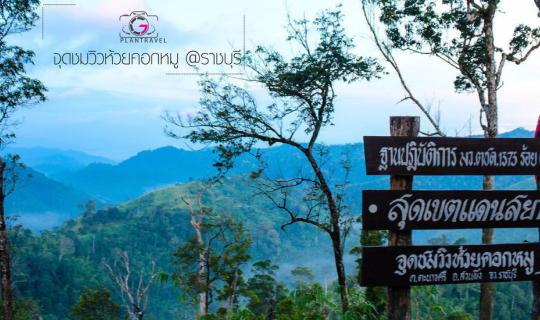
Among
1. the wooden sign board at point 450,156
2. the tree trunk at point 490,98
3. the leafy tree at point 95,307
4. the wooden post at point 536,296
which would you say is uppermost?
the tree trunk at point 490,98

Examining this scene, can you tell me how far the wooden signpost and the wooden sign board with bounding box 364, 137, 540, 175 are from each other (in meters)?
0.01

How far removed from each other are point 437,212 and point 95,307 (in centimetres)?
2573

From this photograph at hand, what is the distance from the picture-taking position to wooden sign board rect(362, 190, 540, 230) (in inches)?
208

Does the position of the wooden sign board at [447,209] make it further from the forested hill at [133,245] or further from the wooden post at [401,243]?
the forested hill at [133,245]

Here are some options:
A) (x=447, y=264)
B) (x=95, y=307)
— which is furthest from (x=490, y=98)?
(x=95, y=307)

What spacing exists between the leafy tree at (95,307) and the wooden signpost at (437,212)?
24787 millimetres

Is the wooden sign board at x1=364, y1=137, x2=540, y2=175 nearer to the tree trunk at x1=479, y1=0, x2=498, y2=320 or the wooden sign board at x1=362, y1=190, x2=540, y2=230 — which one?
the wooden sign board at x1=362, y1=190, x2=540, y2=230

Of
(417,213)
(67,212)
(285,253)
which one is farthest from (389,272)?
(67,212)

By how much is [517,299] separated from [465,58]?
3916cm

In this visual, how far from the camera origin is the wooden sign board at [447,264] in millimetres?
5301

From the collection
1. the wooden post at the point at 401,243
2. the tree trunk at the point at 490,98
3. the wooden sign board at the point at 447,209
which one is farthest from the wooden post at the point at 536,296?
the tree trunk at the point at 490,98

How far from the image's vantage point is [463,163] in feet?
18.5

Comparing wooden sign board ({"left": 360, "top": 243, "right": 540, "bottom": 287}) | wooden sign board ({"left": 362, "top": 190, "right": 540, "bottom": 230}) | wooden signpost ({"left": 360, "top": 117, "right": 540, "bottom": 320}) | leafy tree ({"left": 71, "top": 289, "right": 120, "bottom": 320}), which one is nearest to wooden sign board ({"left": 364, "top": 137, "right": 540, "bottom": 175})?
wooden signpost ({"left": 360, "top": 117, "right": 540, "bottom": 320})

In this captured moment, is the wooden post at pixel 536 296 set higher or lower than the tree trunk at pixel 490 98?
lower
